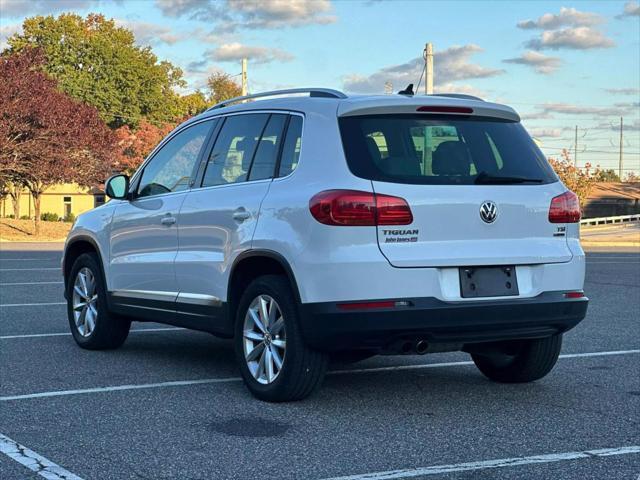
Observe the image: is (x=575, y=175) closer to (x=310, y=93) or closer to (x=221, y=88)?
(x=221, y=88)

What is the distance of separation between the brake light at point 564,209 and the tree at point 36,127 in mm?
34368

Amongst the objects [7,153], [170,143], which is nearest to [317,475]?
[170,143]

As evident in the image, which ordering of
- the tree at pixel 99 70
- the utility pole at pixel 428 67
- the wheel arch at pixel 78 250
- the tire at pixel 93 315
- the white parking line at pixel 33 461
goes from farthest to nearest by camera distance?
1. the tree at pixel 99 70
2. the utility pole at pixel 428 67
3. the wheel arch at pixel 78 250
4. the tire at pixel 93 315
5. the white parking line at pixel 33 461

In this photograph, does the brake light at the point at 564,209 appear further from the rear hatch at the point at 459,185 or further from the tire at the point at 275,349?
the tire at the point at 275,349

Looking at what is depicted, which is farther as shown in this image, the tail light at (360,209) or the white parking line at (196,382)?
the white parking line at (196,382)

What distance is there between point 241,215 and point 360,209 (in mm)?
1106

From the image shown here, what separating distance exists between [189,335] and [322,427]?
4.44 m

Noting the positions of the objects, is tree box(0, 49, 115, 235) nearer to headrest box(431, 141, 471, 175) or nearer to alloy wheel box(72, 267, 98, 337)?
alloy wheel box(72, 267, 98, 337)

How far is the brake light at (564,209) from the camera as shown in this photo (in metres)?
6.40

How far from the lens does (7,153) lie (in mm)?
39062

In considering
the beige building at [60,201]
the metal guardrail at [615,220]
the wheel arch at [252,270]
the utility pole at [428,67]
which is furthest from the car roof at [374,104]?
the beige building at [60,201]

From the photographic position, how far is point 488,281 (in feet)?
19.9

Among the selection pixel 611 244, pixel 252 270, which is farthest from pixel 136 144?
pixel 252 270

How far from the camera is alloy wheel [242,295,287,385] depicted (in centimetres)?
633
